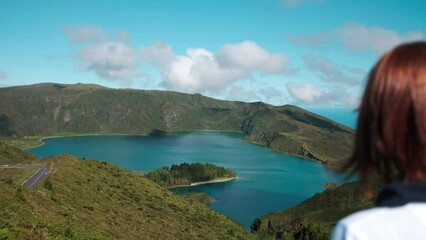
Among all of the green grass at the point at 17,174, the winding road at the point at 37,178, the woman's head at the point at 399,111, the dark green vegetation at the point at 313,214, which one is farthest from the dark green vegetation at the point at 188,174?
the woman's head at the point at 399,111

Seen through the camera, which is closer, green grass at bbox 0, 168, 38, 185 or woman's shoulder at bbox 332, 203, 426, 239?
woman's shoulder at bbox 332, 203, 426, 239

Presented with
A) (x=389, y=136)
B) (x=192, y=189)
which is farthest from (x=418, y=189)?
(x=192, y=189)

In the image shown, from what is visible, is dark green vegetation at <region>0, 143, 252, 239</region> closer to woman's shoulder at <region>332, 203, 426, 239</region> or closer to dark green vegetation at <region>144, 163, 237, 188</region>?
woman's shoulder at <region>332, 203, 426, 239</region>

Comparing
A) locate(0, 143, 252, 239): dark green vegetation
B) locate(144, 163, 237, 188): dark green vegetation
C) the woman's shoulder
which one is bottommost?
locate(144, 163, 237, 188): dark green vegetation

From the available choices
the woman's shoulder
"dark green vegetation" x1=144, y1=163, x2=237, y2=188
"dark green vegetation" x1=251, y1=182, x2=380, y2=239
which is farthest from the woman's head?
"dark green vegetation" x1=144, y1=163, x2=237, y2=188

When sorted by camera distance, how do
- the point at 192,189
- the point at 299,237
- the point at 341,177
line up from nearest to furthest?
the point at 341,177
the point at 299,237
the point at 192,189

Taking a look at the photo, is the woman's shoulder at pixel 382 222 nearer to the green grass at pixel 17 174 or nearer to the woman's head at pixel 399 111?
the woman's head at pixel 399 111

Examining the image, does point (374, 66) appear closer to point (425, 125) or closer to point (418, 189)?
point (425, 125)
